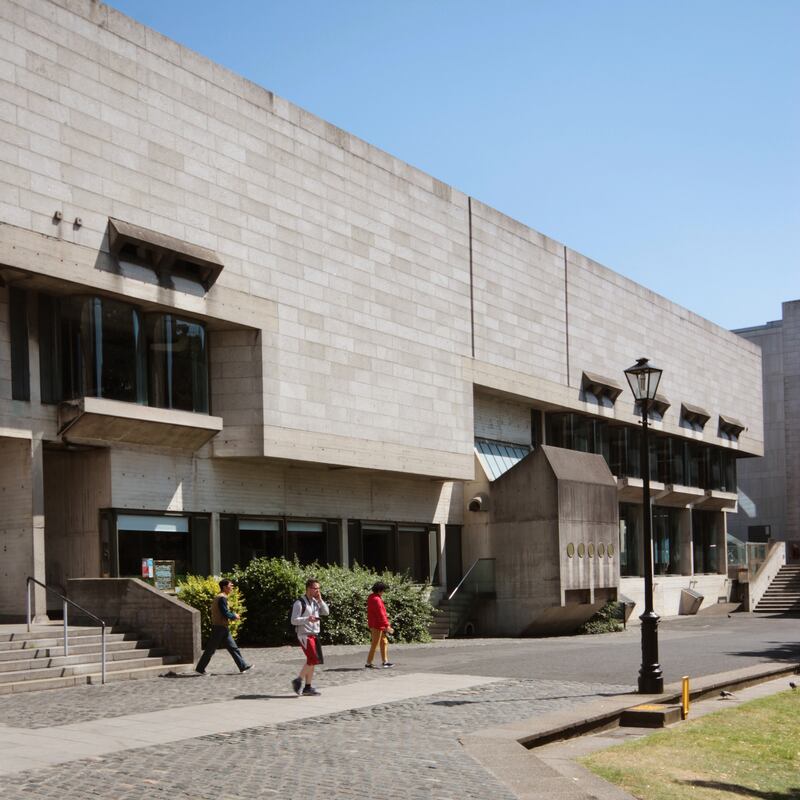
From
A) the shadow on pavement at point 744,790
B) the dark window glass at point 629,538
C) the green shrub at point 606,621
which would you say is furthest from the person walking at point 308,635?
the dark window glass at point 629,538

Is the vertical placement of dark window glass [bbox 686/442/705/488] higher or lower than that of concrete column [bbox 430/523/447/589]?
higher

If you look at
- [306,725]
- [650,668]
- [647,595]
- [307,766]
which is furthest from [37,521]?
[307,766]

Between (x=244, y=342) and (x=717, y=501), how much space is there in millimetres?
37438

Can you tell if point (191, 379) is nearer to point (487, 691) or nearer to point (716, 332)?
point (487, 691)

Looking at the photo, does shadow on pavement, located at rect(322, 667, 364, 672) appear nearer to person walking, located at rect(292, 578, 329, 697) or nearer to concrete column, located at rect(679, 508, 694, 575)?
person walking, located at rect(292, 578, 329, 697)

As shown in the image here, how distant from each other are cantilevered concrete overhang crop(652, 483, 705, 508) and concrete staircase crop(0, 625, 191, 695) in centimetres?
3445

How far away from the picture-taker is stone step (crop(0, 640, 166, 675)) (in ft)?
59.5

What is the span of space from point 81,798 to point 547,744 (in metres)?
5.64

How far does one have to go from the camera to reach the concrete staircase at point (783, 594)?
5034 centimetres

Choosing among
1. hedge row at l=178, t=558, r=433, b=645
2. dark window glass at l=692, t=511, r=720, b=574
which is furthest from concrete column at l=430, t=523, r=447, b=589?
dark window glass at l=692, t=511, r=720, b=574

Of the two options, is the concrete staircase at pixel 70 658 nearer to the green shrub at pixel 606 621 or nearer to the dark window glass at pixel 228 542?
the dark window glass at pixel 228 542

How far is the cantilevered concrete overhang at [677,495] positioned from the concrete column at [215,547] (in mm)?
27982

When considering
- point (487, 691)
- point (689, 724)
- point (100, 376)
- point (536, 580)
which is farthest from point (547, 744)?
point (536, 580)

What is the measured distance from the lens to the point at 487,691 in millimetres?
17156
